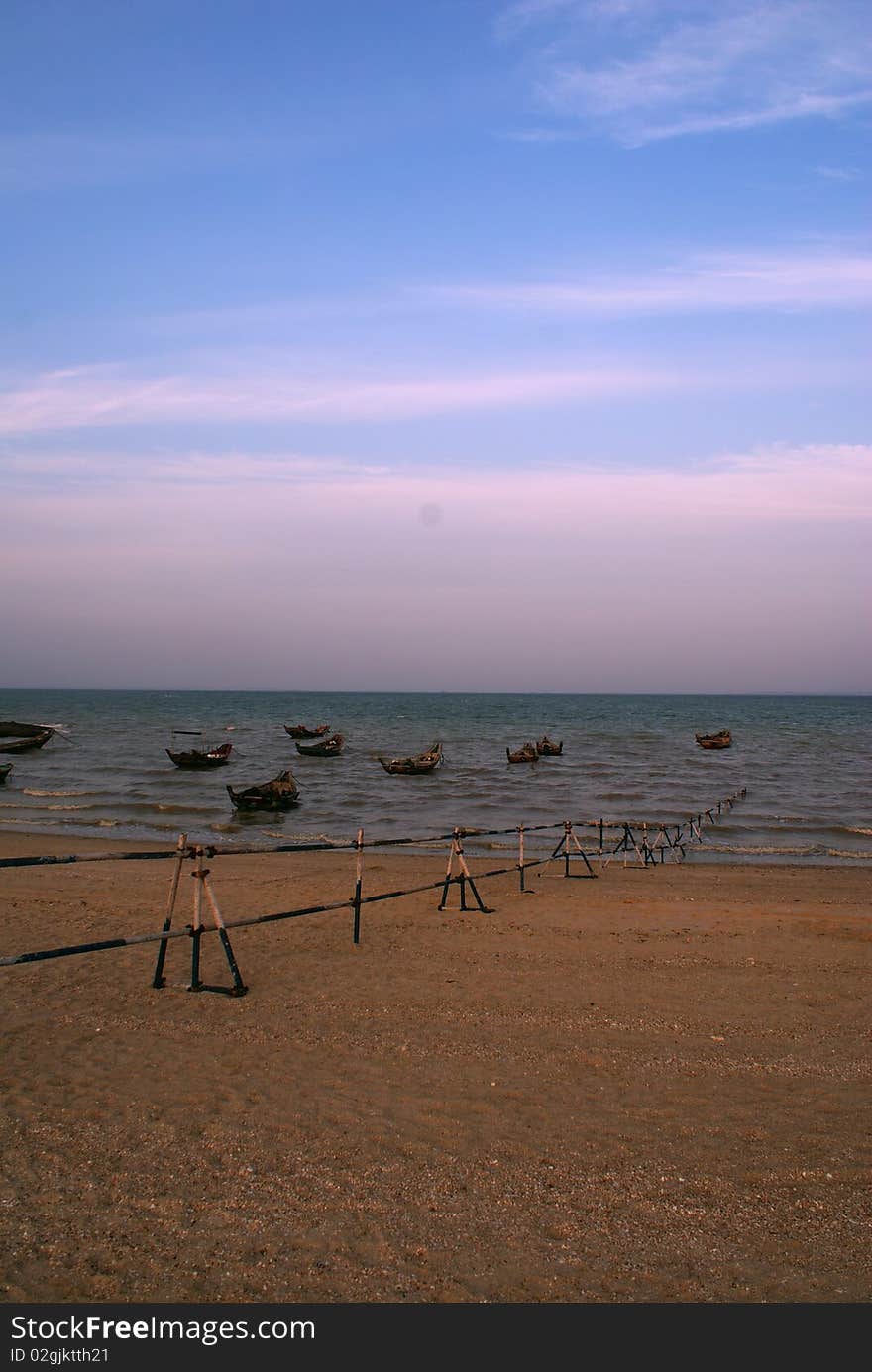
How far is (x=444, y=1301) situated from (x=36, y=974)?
6.65 meters

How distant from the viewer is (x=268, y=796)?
29.5 meters

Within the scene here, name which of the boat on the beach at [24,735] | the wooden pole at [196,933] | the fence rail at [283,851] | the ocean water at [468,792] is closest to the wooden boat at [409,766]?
the ocean water at [468,792]

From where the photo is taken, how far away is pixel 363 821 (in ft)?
90.2

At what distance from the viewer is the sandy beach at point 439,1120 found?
4328 millimetres

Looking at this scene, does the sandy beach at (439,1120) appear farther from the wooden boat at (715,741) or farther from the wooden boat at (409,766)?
the wooden boat at (715,741)

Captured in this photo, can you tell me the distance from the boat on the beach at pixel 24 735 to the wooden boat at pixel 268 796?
2357cm

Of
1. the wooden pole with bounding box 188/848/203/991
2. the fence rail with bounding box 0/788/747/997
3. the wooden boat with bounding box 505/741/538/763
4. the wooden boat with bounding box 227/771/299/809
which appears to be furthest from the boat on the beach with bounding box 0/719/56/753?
the wooden pole with bounding box 188/848/203/991

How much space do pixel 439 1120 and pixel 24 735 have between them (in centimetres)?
4941

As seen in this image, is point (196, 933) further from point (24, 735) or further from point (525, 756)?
point (24, 735)

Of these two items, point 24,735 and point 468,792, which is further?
point 24,735

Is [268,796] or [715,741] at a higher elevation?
[715,741]

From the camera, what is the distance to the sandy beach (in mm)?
4328

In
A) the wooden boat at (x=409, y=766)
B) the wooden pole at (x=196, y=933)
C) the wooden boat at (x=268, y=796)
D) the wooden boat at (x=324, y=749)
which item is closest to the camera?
the wooden pole at (x=196, y=933)

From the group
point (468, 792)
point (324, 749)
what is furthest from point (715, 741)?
point (468, 792)
